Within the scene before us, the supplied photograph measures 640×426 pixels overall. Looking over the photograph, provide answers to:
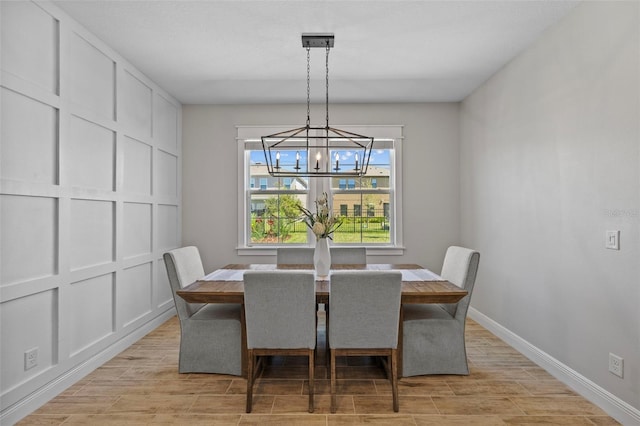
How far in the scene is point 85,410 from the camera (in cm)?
244

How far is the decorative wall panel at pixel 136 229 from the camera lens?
3615 mm

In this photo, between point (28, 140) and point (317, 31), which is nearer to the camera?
point (28, 140)

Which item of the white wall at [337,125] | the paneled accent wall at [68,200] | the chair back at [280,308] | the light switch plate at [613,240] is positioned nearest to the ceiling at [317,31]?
the paneled accent wall at [68,200]

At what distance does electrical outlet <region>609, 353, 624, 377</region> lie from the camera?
229 cm

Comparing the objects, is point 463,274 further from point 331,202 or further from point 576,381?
point 331,202

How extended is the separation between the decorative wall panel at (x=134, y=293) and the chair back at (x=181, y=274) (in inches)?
29.0

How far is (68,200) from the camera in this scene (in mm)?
2758

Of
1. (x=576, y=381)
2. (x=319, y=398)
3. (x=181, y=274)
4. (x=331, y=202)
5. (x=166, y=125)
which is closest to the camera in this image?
(x=319, y=398)

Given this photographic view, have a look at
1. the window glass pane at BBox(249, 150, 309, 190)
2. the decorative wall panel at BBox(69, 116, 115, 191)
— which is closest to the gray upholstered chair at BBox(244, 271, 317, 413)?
the decorative wall panel at BBox(69, 116, 115, 191)

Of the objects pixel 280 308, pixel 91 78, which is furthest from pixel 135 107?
pixel 280 308

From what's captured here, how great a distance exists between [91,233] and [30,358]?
982 mm

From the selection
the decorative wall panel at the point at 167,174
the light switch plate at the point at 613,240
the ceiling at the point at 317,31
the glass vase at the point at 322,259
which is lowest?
the glass vase at the point at 322,259

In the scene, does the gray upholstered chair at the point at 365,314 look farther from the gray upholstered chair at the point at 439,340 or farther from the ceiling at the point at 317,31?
the ceiling at the point at 317,31

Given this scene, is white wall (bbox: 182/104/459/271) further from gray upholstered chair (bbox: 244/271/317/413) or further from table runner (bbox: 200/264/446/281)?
gray upholstered chair (bbox: 244/271/317/413)
